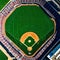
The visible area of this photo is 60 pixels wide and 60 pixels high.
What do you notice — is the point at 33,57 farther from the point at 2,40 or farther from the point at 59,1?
the point at 59,1

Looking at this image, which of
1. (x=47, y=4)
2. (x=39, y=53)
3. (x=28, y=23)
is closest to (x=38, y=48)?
(x=39, y=53)

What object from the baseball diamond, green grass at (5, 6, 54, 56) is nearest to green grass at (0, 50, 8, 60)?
the baseball diamond

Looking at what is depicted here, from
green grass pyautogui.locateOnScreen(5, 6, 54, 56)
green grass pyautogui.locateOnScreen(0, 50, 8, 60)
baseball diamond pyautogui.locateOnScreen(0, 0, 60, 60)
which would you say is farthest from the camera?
green grass pyautogui.locateOnScreen(5, 6, 54, 56)

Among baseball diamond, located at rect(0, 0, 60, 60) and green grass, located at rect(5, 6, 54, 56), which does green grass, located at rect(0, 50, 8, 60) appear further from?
green grass, located at rect(5, 6, 54, 56)

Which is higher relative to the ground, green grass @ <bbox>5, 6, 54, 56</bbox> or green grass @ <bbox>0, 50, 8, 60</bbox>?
green grass @ <bbox>5, 6, 54, 56</bbox>

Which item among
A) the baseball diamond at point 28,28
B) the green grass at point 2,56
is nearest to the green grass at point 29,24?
the baseball diamond at point 28,28

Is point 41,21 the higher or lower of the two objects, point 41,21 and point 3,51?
the higher

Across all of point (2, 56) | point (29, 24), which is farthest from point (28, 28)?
point (2, 56)

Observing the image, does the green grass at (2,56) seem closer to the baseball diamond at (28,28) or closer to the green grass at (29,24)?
the baseball diamond at (28,28)
